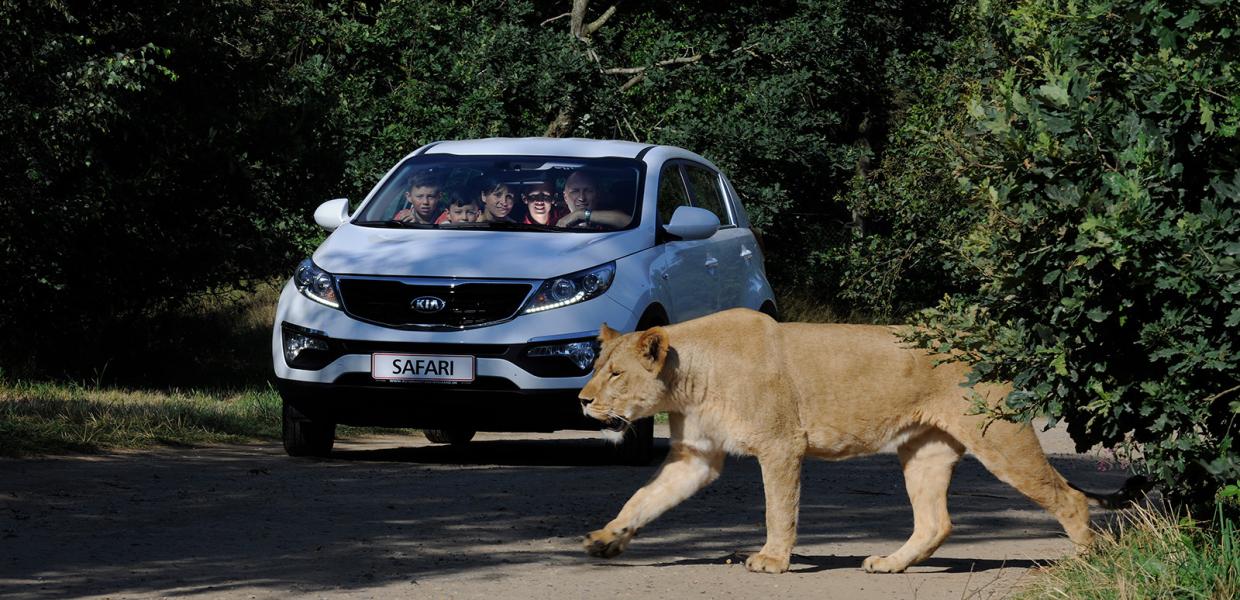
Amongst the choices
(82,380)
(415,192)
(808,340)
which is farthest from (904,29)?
(808,340)

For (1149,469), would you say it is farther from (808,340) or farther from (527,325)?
(527,325)

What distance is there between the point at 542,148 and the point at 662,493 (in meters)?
4.60

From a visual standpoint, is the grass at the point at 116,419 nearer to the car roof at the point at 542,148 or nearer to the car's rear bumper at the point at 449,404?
the car's rear bumper at the point at 449,404

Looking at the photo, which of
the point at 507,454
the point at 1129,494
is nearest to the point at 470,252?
the point at 507,454

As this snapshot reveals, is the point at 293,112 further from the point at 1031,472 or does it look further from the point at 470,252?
the point at 1031,472

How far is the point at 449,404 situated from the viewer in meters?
9.49

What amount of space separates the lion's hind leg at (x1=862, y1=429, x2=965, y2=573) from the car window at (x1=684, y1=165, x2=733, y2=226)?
14.6ft

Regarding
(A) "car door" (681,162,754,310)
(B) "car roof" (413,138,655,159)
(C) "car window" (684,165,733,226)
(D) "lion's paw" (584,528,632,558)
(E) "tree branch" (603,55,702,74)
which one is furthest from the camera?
(E) "tree branch" (603,55,702,74)

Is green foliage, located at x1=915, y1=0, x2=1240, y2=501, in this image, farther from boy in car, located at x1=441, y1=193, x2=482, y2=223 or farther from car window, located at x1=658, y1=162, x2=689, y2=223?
boy in car, located at x1=441, y1=193, x2=482, y2=223

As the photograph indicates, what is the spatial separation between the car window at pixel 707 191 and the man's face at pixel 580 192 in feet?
3.56

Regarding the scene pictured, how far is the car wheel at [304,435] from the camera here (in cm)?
1022

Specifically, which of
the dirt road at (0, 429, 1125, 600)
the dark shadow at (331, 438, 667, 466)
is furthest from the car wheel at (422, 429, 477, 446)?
the dirt road at (0, 429, 1125, 600)

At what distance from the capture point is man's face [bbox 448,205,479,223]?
34.4 ft

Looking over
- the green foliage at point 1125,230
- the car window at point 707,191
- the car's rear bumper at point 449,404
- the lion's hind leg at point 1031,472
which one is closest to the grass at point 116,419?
the car's rear bumper at point 449,404
